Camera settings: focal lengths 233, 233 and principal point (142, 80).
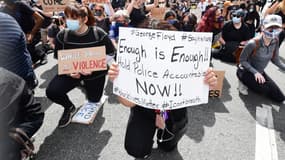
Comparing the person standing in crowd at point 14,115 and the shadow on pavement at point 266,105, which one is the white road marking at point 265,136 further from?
the person standing in crowd at point 14,115

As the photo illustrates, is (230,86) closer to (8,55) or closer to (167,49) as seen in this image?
(167,49)

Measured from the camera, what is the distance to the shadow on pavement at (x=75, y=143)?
242 cm

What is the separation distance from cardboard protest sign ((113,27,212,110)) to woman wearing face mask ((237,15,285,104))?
6.72ft

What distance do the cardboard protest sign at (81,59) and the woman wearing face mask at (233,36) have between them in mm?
3660

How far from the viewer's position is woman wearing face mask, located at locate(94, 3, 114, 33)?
16.6ft

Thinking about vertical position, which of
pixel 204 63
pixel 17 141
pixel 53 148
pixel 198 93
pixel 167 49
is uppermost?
pixel 167 49

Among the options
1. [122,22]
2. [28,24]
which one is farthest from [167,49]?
[28,24]

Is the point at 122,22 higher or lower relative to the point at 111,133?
higher

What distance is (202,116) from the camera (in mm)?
3182

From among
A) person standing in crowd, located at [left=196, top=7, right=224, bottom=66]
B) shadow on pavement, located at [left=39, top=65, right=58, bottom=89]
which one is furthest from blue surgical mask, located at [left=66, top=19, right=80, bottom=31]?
person standing in crowd, located at [left=196, top=7, right=224, bottom=66]

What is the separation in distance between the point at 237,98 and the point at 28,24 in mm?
3687

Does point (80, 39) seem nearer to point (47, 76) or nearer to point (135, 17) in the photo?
point (47, 76)

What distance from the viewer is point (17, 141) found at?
1.79 meters

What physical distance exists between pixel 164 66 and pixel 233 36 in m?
4.54
